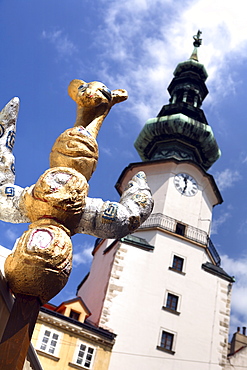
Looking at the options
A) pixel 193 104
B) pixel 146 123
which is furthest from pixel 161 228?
pixel 193 104

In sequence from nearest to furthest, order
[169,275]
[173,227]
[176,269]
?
[169,275]
[176,269]
[173,227]

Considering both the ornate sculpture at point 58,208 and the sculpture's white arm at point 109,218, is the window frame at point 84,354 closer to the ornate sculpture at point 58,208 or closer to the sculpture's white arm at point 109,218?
the ornate sculpture at point 58,208

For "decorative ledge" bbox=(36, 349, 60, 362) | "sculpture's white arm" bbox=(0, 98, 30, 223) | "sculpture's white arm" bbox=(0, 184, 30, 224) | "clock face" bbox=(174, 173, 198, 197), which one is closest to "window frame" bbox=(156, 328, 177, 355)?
"decorative ledge" bbox=(36, 349, 60, 362)

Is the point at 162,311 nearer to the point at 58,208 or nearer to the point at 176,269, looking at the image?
the point at 176,269

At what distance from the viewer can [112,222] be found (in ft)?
19.0

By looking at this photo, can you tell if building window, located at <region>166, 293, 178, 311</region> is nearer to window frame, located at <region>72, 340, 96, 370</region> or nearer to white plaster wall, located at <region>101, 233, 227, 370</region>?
white plaster wall, located at <region>101, 233, 227, 370</region>

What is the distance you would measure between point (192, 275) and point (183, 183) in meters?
5.46

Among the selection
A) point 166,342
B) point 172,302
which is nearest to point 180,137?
point 172,302

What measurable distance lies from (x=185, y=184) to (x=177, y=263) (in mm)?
4943

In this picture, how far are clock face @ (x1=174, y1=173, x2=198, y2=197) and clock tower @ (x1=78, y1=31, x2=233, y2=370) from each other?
0.18 ft

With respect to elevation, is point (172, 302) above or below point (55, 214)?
above

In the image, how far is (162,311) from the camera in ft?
76.3

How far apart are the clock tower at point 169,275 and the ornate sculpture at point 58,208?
16170mm

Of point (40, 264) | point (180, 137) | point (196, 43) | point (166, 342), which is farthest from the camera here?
point (196, 43)
